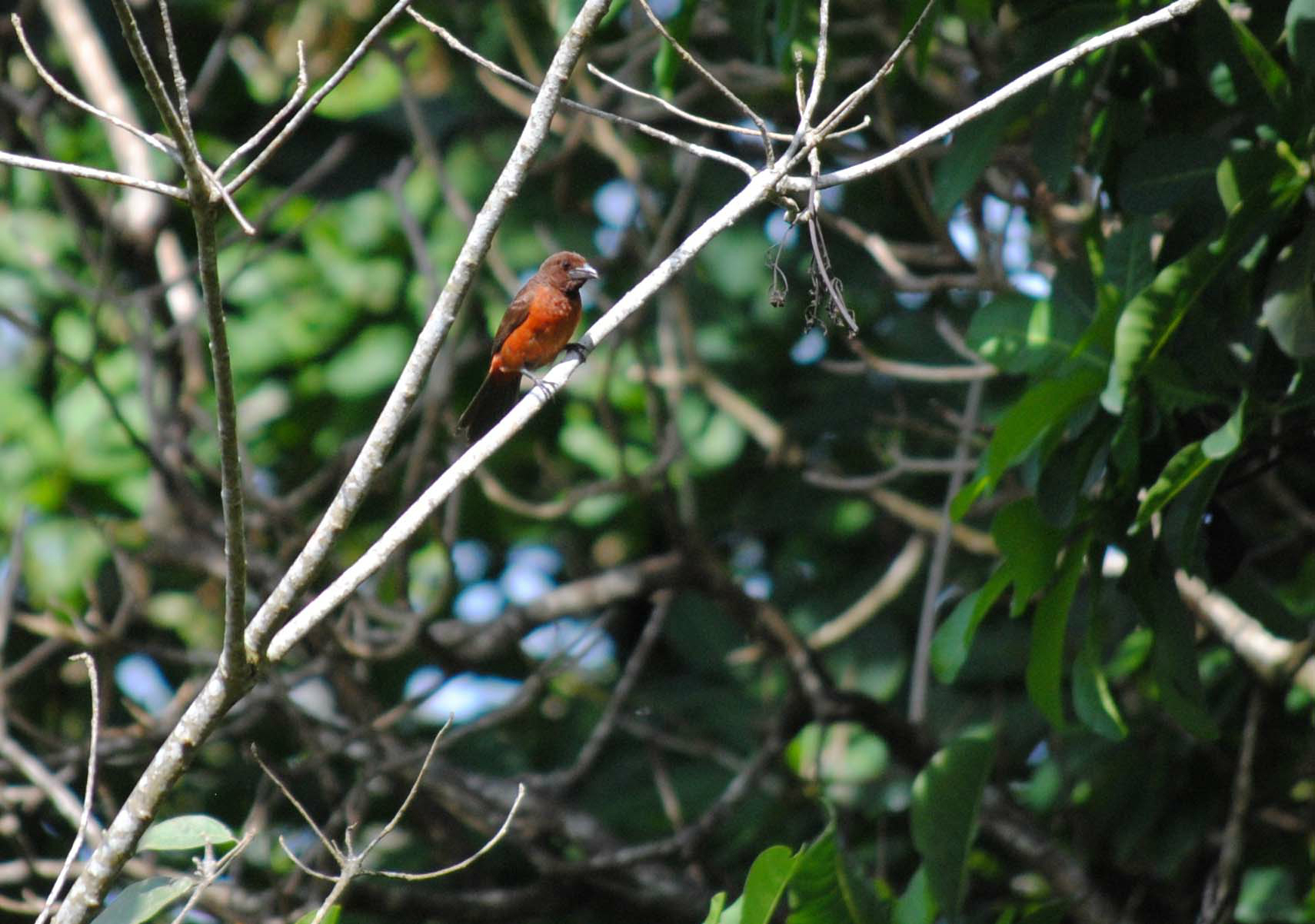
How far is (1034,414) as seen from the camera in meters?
2.85

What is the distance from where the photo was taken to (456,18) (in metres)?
6.28

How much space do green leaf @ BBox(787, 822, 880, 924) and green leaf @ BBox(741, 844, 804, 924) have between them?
0.53 ft

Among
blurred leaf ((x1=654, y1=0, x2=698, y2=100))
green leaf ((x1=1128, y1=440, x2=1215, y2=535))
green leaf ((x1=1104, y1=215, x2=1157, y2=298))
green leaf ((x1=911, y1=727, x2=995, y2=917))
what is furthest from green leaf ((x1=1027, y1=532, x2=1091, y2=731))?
blurred leaf ((x1=654, y1=0, x2=698, y2=100))

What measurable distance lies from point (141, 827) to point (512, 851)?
112 inches

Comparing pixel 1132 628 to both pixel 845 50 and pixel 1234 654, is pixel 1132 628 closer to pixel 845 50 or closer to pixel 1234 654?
pixel 1234 654

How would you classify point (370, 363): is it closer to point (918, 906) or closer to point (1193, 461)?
point (918, 906)

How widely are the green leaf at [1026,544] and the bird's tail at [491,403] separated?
2.72m

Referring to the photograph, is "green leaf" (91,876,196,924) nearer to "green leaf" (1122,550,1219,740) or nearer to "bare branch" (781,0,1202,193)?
"bare branch" (781,0,1202,193)

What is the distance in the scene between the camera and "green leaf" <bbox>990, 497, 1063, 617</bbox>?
2.99m

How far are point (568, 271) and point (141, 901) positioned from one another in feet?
10.4

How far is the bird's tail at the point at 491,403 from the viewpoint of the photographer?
5.40 m

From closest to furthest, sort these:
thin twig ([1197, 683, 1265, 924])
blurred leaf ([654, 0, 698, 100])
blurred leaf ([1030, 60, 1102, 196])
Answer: blurred leaf ([1030, 60, 1102, 196]), blurred leaf ([654, 0, 698, 100]), thin twig ([1197, 683, 1265, 924])

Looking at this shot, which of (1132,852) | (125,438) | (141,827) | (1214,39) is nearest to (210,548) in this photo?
(125,438)

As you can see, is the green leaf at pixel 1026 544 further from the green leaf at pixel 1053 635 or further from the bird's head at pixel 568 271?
the bird's head at pixel 568 271
